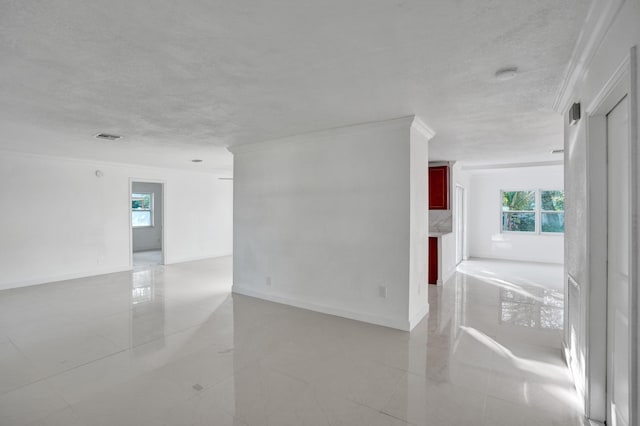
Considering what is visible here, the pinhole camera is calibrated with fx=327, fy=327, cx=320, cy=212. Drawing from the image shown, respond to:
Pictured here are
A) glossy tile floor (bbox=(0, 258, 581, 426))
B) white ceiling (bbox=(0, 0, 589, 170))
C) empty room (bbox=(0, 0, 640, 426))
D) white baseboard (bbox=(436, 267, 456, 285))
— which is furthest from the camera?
white baseboard (bbox=(436, 267, 456, 285))

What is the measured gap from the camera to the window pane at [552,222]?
27.6ft

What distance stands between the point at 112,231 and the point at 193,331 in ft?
15.0

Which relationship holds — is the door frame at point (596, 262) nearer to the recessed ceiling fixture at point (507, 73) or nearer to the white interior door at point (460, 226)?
the recessed ceiling fixture at point (507, 73)

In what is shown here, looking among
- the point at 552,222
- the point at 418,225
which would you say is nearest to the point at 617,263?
the point at 418,225

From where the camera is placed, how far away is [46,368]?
2.76m

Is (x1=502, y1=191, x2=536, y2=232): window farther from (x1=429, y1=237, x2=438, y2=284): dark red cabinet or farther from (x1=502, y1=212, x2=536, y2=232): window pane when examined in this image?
(x1=429, y1=237, x2=438, y2=284): dark red cabinet

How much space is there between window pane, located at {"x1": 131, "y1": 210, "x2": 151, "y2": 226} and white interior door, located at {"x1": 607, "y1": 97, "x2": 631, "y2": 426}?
11042mm

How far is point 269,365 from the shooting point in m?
2.81

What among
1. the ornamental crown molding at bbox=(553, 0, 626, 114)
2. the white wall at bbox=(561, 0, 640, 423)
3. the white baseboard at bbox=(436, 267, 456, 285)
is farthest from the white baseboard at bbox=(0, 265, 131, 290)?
the ornamental crown molding at bbox=(553, 0, 626, 114)

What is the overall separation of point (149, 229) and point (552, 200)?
11683 mm

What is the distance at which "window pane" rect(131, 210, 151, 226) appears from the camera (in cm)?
1013

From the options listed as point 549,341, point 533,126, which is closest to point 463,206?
point 533,126

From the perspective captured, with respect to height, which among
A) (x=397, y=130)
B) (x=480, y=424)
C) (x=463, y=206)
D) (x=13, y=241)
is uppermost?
(x=397, y=130)

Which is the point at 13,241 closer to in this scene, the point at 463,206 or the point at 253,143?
the point at 253,143
